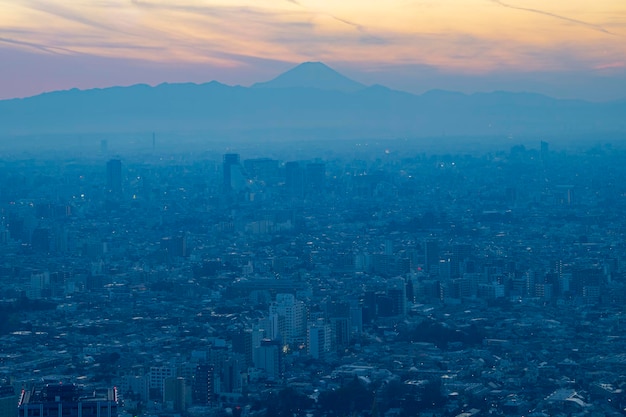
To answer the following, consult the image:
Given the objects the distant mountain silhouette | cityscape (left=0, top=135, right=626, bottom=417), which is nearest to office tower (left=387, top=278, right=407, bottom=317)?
cityscape (left=0, top=135, right=626, bottom=417)

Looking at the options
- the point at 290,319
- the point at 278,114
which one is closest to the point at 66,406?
the point at 290,319

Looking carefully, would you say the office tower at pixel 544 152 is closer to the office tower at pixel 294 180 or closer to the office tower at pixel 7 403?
the office tower at pixel 294 180


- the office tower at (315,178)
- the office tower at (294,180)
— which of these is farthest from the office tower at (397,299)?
the office tower at (315,178)

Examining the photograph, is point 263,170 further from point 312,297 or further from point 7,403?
point 7,403

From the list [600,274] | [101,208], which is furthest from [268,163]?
[600,274]

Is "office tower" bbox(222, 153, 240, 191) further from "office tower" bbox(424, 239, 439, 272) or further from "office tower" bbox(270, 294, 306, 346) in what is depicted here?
"office tower" bbox(270, 294, 306, 346)

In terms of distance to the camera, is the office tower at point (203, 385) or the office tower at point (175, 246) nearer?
the office tower at point (203, 385)
